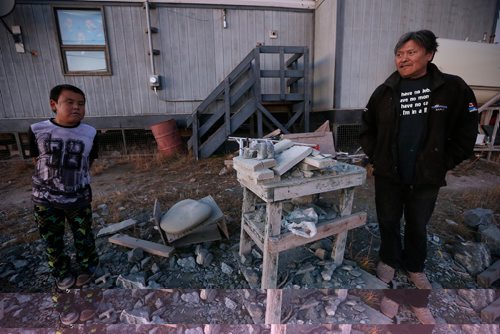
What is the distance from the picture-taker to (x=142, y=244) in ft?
8.96

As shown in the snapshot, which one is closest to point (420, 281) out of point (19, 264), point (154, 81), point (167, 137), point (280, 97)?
point (19, 264)

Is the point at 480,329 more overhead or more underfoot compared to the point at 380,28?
more underfoot

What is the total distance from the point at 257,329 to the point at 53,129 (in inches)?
83.2

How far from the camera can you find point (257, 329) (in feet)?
5.19

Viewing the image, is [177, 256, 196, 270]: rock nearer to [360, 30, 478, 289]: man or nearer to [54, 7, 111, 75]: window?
[360, 30, 478, 289]: man

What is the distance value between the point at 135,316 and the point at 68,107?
1659mm

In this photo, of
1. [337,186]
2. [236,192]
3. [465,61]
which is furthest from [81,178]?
[465,61]

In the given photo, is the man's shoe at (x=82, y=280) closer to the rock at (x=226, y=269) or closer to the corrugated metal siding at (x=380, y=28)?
the rock at (x=226, y=269)

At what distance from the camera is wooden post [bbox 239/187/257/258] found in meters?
2.48

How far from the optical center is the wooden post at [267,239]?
192 centimetres

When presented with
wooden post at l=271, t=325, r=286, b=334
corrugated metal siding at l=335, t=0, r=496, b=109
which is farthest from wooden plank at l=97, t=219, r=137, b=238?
corrugated metal siding at l=335, t=0, r=496, b=109

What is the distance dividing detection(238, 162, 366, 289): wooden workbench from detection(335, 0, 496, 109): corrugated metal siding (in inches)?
194

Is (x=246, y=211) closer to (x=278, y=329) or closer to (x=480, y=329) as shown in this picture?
(x=278, y=329)

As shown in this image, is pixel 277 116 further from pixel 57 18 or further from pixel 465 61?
pixel 57 18
